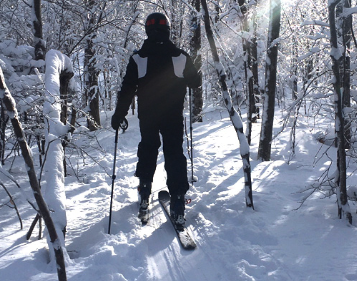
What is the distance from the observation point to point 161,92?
3736 mm

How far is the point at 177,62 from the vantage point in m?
3.75

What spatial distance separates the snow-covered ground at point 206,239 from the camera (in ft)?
7.96

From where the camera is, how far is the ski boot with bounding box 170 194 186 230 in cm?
343

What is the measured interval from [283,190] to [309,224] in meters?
1.30

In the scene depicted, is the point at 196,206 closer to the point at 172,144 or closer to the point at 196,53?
the point at 172,144

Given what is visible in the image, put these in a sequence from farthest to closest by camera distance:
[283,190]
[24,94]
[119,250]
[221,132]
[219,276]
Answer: [221,132], [283,190], [24,94], [119,250], [219,276]

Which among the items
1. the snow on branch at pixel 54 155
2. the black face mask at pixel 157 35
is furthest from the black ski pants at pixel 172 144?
the snow on branch at pixel 54 155

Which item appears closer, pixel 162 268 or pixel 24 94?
pixel 162 268

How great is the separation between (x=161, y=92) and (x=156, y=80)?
169 millimetres

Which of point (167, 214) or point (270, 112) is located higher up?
point (270, 112)

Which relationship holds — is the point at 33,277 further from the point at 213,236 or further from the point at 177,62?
the point at 177,62

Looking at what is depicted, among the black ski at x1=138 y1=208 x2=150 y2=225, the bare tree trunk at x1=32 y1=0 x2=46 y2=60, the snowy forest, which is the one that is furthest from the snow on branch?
the bare tree trunk at x1=32 y1=0 x2=46 y2=60

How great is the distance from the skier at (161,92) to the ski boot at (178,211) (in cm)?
1

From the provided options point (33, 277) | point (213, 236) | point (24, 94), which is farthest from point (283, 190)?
point (24, 94)
